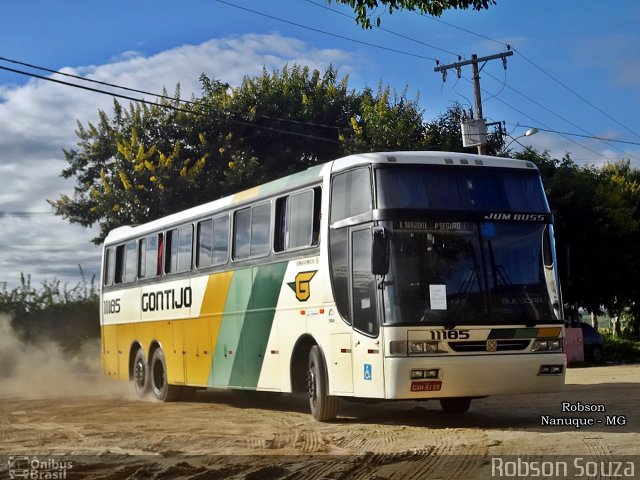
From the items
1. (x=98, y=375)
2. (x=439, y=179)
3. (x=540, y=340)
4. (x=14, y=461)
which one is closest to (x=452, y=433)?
(x=540, y=340)

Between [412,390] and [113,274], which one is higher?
[113,274]

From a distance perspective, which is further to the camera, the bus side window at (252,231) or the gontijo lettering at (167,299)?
the gontijo lettering at (167,299)

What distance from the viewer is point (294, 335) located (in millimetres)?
15875

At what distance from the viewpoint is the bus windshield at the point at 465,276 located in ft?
44.3

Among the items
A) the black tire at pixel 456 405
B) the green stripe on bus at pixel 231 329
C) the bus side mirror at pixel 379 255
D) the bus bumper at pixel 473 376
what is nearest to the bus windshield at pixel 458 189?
the bus side mirror at pixel 379 255

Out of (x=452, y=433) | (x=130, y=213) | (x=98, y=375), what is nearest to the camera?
(x=452, y=433)

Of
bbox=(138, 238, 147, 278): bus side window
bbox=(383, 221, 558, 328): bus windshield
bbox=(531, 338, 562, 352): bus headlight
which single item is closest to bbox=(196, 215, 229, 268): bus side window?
bbox=(138, 238, 147, 278): bus side window

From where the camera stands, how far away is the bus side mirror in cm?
1331

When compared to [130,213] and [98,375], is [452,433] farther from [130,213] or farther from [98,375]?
[130,213]

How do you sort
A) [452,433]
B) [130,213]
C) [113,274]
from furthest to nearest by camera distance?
[130,213] → [113,274] → [452,433]

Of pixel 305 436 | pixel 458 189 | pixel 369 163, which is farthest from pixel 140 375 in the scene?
pixel 458 189

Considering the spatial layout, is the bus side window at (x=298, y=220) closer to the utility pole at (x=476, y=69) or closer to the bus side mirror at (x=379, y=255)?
the bus side mirror at (x=379, y=255)

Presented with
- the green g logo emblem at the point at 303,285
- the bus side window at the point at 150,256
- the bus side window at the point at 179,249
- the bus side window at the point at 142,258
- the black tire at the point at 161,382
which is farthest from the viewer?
the bus side window at the point at 142,258

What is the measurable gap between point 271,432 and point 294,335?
2238mm
